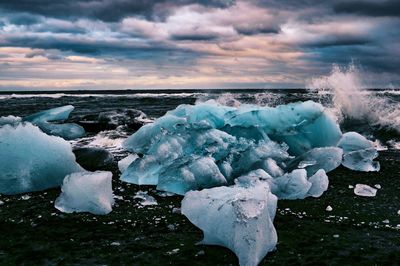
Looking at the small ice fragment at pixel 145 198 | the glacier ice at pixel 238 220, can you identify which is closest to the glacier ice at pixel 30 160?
the small ice fragment at pixel 145 198

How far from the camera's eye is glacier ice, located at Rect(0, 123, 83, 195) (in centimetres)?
413

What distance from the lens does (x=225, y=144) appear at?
494 centimetres

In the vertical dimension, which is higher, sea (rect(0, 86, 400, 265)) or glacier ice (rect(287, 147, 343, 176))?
glacier ice (rect(287, 147, 343, 176))

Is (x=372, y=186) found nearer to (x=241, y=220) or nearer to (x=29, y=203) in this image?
(x=241, y=220)

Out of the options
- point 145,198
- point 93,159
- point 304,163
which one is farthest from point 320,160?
point 93,159

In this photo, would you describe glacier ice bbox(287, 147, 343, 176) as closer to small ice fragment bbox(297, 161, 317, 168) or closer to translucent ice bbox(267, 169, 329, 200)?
small ice fragment bbox(297, 161, 317, 168)

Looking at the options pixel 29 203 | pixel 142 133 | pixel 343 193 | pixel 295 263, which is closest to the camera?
pixel 295 263

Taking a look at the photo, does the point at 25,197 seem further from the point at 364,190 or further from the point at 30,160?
the point at 364,190

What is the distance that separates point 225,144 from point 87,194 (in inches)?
76.1

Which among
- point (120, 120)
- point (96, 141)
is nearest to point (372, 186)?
point (96, 141)

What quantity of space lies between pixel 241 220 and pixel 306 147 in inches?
131

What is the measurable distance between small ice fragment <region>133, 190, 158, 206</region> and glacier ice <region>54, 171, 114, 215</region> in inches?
11.6

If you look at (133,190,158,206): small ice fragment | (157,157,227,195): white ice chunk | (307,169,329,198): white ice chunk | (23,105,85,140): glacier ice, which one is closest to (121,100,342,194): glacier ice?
(157,157,227,195): white ice chunk

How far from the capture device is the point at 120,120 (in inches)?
448
